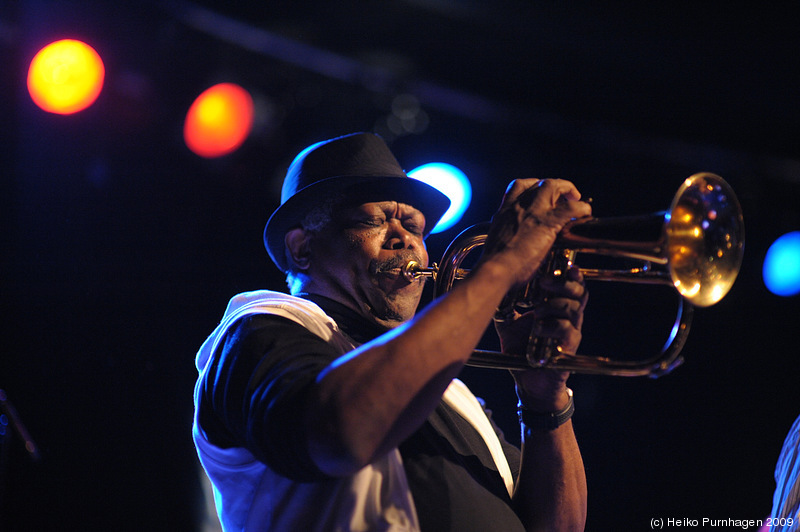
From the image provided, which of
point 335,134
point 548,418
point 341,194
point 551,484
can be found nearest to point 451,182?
point 335,134

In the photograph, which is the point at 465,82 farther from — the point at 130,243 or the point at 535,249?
the point at 535,249

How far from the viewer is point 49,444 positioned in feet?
14.4

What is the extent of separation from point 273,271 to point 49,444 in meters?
1.92

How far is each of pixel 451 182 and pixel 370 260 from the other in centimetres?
333

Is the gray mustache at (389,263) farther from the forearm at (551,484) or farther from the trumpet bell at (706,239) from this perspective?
the trumpet bell at (706,239)

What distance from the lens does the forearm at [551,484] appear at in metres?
2.51

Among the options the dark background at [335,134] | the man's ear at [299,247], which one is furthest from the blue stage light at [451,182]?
the man's ear at [299,247]

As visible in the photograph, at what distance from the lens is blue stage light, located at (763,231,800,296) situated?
6164 mm

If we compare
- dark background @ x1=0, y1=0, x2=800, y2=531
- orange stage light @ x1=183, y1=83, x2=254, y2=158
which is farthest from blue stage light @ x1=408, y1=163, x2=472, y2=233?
orange stage light @ x1=183, y1=83, x2=254, y2=158

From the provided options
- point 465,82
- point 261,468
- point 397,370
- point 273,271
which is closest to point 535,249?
point 397,370

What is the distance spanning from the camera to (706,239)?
2.19 metres

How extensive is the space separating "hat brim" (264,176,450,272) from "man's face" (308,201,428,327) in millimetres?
72

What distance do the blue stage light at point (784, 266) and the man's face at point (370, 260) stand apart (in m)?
4.82

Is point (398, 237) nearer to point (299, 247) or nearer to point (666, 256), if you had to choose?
point (299, 247)
